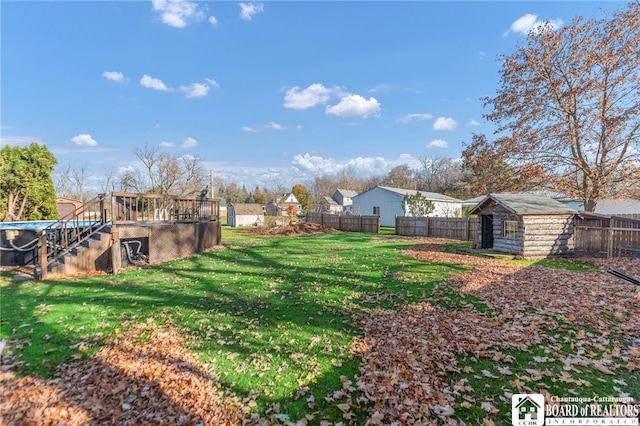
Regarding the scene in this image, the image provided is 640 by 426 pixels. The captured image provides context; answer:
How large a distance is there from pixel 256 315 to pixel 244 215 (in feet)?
109

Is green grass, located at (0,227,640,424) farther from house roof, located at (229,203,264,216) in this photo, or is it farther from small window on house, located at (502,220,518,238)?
house roof, located at (229,203,264,216)

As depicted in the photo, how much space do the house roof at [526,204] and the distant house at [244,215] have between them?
93.0 feet

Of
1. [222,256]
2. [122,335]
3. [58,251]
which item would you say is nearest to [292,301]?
[122,335]

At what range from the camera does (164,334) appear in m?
4.95

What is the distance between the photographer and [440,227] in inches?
862

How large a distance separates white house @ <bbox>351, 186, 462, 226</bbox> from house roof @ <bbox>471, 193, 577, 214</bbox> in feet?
57.2

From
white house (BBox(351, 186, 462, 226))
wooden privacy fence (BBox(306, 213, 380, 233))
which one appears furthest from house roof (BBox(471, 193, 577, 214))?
white house (BBox(351, 186, 462, 226))

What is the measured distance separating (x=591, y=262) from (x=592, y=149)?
25.4ft

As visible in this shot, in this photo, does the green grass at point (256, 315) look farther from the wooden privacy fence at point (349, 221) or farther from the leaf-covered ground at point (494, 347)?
the wooden privacy fence at point (349, 221)

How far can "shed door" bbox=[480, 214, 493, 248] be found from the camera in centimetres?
1431

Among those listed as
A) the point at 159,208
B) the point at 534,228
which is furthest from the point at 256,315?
the point at 534,228

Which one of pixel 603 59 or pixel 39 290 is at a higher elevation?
pixel 603 59

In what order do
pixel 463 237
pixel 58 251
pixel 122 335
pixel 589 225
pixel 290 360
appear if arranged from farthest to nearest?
pixel 463 237
pixel 589 225
pixel 58 251
pixel 122 335
pixel 290 360

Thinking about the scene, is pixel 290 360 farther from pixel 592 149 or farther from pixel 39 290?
pixel 592 149
